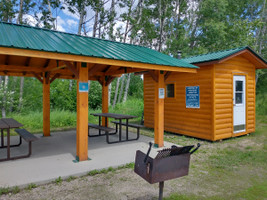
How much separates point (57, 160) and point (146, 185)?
226cm

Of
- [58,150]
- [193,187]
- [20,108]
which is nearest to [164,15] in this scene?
[20,108]

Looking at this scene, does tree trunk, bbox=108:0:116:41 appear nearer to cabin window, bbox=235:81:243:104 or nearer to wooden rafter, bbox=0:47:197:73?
cabin window, bbox=235:81:243:104

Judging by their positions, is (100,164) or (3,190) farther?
(100,164)

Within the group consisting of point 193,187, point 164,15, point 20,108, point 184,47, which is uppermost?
point 164,15

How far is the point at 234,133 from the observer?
7332mm

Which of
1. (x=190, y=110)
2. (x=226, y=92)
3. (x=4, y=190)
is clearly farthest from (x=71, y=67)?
(x=226, y=92)

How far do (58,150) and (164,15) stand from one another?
1593cm

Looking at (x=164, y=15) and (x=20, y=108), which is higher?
(x=164, y=15)

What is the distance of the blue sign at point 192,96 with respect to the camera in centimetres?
710

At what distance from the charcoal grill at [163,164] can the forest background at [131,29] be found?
32.5 ft

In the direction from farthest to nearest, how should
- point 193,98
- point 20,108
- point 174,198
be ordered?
point 20,108
point 193,98
point 174,198

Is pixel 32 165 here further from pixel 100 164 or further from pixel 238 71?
pixel 238 71

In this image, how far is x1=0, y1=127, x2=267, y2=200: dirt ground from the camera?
320 cm

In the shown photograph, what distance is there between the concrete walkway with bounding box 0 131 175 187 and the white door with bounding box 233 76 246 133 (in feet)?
9.83
